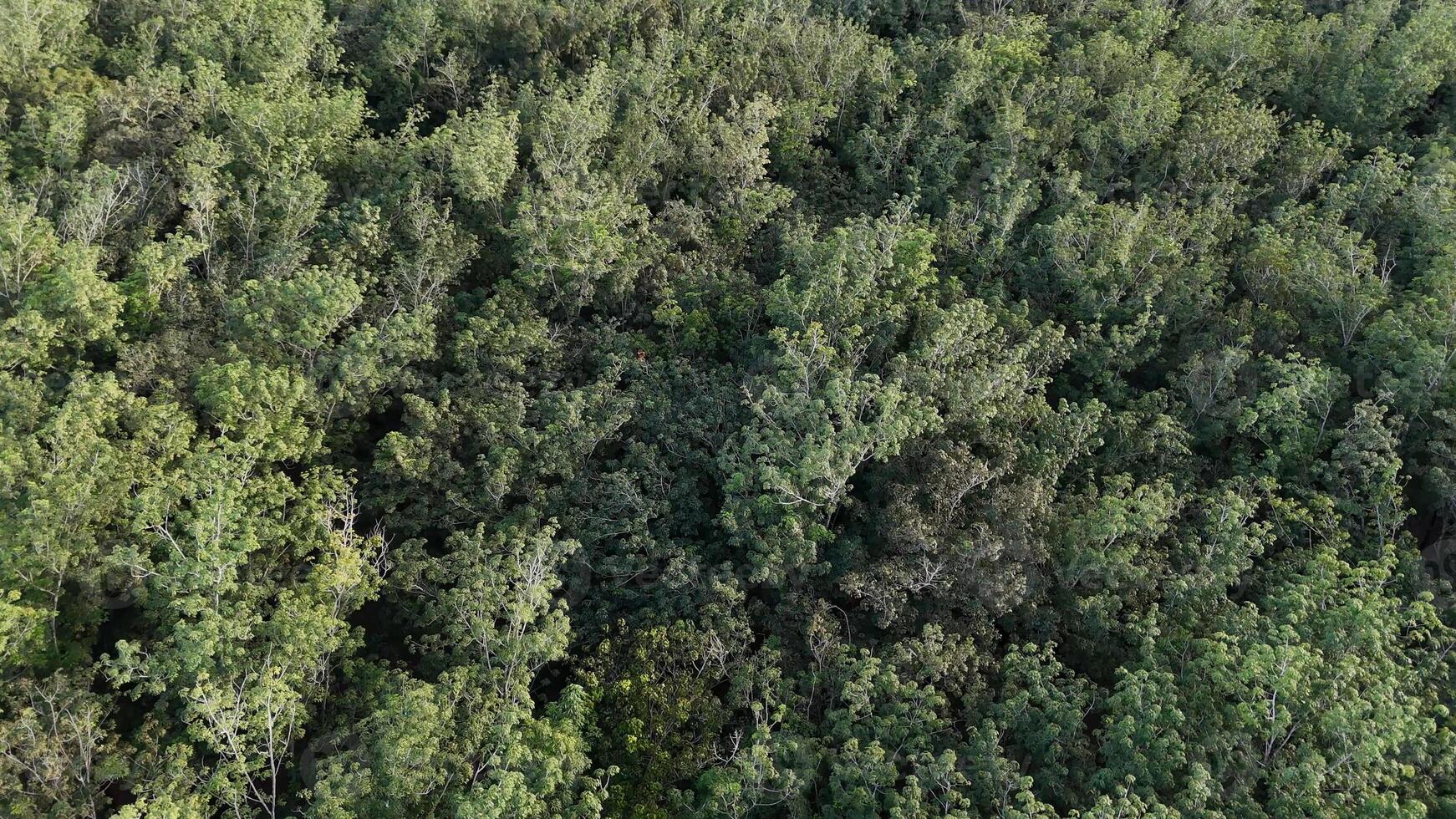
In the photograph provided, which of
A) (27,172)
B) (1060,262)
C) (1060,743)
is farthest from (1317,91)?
(27,172)

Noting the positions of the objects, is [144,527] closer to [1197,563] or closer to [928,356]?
[928,356]

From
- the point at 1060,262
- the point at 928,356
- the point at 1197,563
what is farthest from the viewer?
the point at 1060,262

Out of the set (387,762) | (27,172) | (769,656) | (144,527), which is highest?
(27,172)

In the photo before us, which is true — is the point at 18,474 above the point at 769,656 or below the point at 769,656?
above

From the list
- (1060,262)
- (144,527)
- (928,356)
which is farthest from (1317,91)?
(144,527)

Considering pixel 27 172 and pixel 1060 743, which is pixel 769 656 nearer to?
pixel 1060 743

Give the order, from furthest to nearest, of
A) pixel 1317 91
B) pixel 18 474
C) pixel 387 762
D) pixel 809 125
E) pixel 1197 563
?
pixel 1317 91 → pixel 809 125 → pixel 1197 563 → pixel 18 474 → pixel 387 762

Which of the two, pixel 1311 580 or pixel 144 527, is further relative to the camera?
pixel 1311 580
